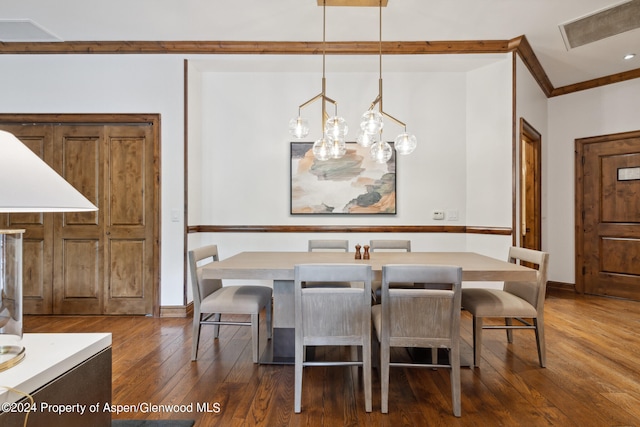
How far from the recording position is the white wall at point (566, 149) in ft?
14.5

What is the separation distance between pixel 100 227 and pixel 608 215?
6022 millimetres

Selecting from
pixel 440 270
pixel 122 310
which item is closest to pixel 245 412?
pixel 440 270

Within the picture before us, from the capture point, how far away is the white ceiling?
297 centimetres

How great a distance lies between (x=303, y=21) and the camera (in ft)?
10.6

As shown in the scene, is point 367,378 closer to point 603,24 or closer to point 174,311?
point 174,311

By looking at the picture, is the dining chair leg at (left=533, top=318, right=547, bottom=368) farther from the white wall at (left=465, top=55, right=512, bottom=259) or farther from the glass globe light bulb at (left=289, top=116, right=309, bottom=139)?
the glass globe light bulb at (left=289, top=116, right=309, bottom=139)

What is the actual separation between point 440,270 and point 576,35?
319cm

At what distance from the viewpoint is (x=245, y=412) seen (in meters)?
1.90

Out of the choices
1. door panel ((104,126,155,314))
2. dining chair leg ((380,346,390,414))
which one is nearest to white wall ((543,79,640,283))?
dining chair leg ((380,346,390,414))

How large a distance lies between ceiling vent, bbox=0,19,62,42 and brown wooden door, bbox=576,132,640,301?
633cm

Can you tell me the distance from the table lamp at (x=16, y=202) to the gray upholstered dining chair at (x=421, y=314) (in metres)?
1.42

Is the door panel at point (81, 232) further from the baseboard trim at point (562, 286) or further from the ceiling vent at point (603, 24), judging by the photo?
the baseboard trim at point (562, 286)

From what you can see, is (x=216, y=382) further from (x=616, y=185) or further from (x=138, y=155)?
(x=616, y=185)

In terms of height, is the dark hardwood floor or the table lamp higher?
the table lamp
